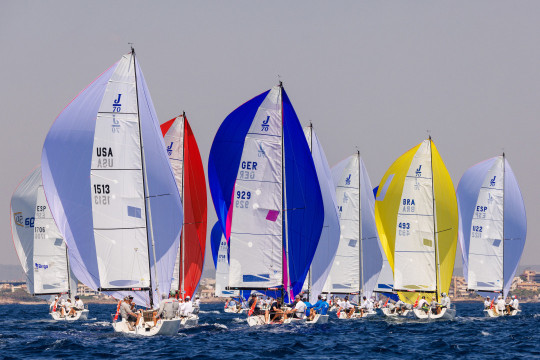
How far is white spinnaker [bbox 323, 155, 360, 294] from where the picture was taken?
47.5 meters

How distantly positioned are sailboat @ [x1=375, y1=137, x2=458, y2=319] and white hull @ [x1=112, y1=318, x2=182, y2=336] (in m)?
17.4

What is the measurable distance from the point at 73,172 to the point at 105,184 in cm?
112

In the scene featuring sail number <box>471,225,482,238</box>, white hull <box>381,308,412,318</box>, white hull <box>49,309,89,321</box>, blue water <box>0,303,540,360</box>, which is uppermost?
sail number <box>471,225,482,238</box>

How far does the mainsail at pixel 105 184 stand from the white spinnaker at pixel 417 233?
16797mm

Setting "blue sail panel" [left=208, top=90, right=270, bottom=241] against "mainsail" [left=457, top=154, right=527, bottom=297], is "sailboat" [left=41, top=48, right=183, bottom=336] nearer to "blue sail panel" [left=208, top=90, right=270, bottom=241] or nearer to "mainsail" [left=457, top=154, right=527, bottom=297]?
"blue sail panel" [left=208, top=90, right=270, bottom=241]

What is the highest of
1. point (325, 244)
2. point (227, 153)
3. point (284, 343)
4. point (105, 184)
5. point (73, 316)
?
point (227, 153)

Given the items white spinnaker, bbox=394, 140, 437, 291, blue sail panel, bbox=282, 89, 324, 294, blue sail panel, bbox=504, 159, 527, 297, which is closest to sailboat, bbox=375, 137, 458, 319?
white spinnaker, bbox=394, 140, 437, 291

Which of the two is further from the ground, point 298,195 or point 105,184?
point 105,184

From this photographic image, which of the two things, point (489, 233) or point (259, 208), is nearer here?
point (259, 208)

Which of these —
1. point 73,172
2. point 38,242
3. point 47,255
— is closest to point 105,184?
point 73,172

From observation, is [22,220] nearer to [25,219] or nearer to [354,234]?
[25,219]

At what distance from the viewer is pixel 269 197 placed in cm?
3172

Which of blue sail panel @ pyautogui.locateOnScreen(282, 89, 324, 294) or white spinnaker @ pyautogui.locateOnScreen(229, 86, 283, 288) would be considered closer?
white spinnaker @ pyautogui.locateOnScreen(229, 86, 283, 288)

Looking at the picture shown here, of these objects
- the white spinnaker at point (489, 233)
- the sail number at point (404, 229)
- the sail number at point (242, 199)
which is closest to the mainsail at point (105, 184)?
the sail number at point (242, 199)
